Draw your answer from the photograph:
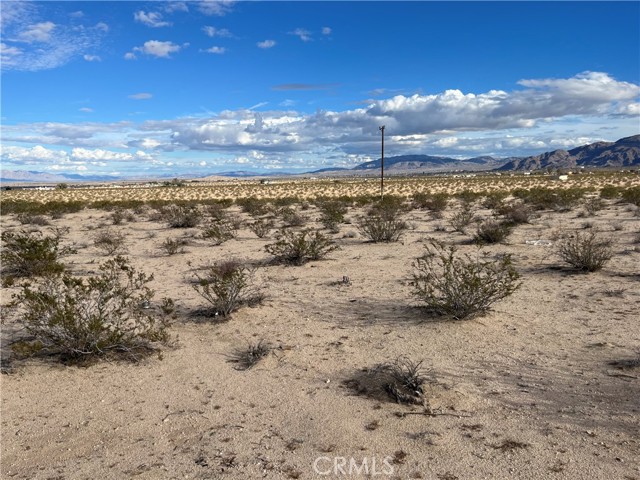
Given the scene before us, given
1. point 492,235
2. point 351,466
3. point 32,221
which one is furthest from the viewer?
point 32,221

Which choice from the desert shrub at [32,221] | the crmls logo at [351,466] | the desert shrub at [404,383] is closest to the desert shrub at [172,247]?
the desert shrub at [404,383]

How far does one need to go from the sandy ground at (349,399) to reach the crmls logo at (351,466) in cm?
1

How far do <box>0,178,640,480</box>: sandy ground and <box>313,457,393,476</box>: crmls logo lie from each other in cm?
1

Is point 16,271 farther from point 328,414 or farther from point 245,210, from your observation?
point 245,210

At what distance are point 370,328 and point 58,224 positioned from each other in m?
23.0

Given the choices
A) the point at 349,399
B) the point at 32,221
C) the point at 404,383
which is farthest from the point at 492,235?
the point at 32,221

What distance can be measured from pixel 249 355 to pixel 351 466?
106 inches

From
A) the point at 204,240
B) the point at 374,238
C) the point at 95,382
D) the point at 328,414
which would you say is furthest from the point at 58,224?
the point at 328,414

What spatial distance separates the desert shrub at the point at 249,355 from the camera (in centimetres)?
644

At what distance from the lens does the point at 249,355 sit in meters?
6.56

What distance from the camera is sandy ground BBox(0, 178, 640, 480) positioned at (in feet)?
14.0

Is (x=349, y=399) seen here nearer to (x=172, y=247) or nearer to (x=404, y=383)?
(x=404, y=383)

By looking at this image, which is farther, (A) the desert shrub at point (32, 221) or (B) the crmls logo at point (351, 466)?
(A) the desert shrub at point (32, 221)

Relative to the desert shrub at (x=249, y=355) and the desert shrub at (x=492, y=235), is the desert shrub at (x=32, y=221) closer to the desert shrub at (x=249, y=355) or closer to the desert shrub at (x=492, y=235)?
the desert shrub at (x=492, y=235)
